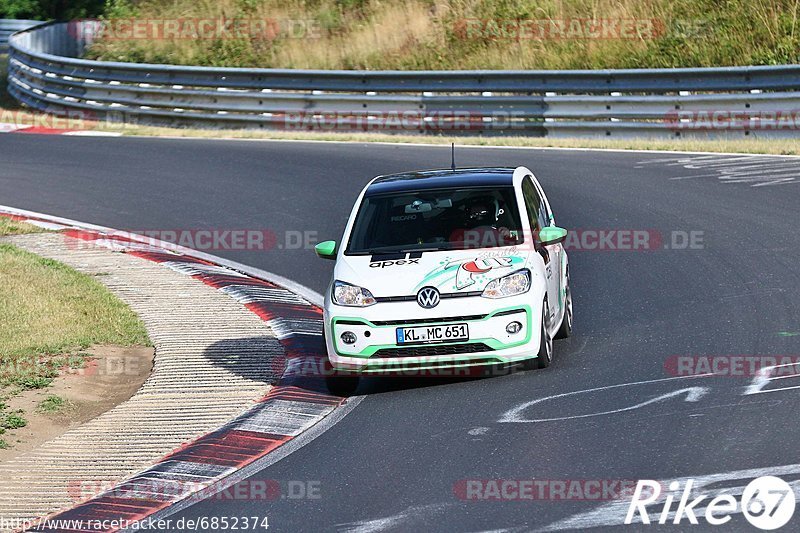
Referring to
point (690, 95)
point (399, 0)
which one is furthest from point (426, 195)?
point (399, 0)

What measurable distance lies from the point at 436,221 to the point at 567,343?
1547 mm

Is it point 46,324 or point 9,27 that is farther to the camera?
point 9,27

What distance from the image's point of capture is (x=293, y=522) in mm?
7012

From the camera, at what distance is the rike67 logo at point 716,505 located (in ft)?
21.1

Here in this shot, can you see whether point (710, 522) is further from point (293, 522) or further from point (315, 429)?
point (315, 429)

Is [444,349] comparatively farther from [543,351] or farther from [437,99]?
[437,99]

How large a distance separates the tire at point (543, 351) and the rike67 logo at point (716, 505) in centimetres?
287

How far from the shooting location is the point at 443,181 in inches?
427

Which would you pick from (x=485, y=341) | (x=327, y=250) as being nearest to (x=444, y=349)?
(x=485, y=341)

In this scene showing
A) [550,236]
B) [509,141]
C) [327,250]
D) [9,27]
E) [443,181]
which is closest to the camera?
[550,236]

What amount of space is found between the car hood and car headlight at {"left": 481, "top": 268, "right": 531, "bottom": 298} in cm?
4

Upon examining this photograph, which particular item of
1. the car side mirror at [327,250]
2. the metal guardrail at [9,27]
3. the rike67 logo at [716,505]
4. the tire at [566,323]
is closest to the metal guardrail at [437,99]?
the tire at [566,323]

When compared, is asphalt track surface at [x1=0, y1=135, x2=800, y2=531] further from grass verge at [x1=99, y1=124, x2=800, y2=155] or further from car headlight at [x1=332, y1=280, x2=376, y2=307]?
grass verge at [x1=99, y1=124, x2=800, y2=155]

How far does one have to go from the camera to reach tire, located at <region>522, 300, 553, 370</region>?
9.84 meters
